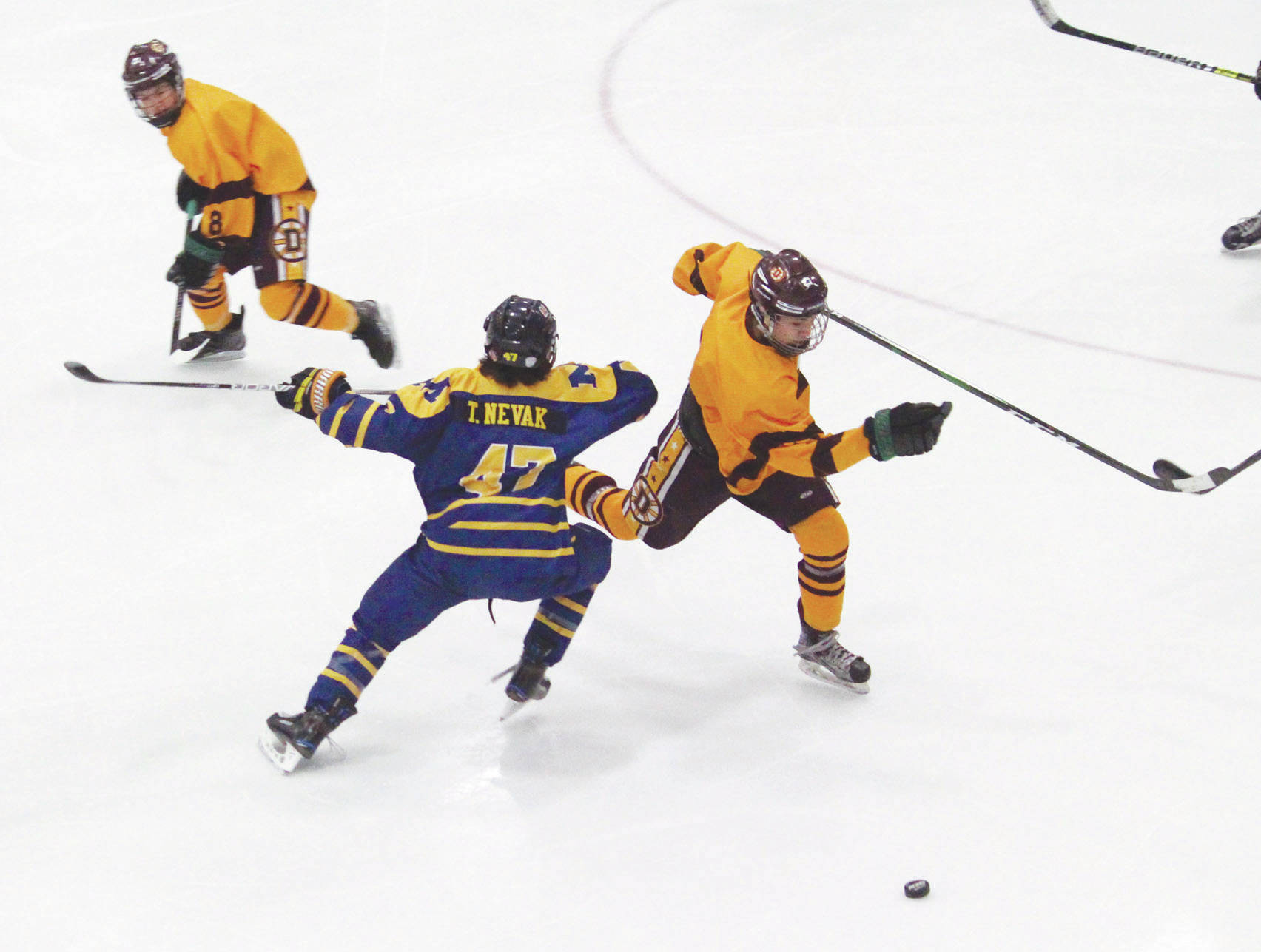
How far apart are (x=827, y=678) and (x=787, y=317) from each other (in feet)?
2.81

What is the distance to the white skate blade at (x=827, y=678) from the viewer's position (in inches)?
122

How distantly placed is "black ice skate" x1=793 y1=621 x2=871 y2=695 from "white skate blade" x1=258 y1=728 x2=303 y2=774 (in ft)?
3.66

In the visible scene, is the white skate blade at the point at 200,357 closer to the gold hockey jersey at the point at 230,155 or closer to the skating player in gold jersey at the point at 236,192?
the skating player in gold jersey at the point at 236,192

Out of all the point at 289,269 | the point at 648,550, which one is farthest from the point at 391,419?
the point at 289,269

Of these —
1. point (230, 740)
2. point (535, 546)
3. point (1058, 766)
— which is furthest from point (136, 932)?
point (1058, 766)

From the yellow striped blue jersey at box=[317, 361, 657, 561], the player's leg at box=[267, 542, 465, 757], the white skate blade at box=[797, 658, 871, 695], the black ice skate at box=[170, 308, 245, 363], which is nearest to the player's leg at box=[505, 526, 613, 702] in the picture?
the yellow striped blue jersey at box=[317, 361, 657, 561]

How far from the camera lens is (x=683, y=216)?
5.09m

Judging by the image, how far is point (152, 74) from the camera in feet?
12.0

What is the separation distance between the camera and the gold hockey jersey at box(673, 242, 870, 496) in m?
2.82

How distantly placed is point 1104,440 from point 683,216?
70.2 inches

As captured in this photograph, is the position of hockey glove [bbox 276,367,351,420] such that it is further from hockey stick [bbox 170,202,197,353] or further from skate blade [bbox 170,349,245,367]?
skate blade [bbox 170,349,245,367]

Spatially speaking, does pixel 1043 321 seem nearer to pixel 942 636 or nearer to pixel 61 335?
pixel 942 636

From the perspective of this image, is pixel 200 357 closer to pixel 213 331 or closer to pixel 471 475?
pixel 213 331

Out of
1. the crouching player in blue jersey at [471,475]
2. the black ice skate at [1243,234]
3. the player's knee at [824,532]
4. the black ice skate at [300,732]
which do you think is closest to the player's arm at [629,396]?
the crouching player in blue jersey at [471,475]
